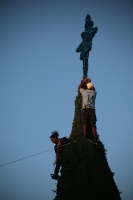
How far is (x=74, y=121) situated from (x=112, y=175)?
1899 millimetres

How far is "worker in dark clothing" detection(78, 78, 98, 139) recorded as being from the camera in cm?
559

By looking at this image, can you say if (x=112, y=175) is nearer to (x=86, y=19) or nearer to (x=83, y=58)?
(x=83, y=58)

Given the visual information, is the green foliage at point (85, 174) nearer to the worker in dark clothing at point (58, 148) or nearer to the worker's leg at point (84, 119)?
the worker's leg at point (84, 119)

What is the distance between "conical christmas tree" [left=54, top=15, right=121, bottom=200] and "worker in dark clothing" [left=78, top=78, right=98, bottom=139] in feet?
0.83

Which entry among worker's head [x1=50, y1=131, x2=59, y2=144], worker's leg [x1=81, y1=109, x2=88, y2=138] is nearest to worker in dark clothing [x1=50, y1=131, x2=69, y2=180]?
worker's head [x1=50, y1=131, x2=59, y2=144]

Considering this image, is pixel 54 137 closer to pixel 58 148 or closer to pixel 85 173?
pixel 58 148

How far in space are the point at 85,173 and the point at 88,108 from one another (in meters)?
1.96

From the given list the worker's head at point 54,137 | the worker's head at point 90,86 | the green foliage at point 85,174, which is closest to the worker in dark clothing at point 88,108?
the worker's head at point 90,86

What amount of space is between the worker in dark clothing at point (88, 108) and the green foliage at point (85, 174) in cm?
35

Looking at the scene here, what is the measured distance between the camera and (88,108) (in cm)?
582

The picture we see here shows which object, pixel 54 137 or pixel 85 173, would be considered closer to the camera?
pixel 85 173

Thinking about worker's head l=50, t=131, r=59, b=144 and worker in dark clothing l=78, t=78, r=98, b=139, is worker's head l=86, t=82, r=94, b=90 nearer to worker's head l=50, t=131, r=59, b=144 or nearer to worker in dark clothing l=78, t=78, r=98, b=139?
worker in dark clothing l=78, t=78, r=98, b=139

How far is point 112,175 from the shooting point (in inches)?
195

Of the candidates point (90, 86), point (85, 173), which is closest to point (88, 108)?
point (90, 86)
